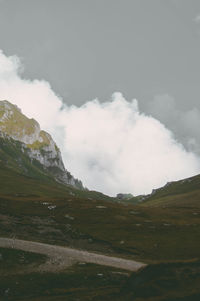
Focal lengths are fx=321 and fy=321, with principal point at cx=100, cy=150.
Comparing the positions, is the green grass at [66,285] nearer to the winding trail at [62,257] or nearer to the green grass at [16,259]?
the winding trail at [62,257]

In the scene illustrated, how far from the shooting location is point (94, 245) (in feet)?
216

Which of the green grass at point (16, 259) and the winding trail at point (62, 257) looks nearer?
the green grass at point (16, 259)

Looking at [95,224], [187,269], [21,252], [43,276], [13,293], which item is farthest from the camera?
[95,224]

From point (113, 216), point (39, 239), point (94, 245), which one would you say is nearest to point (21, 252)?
point (39, 239)

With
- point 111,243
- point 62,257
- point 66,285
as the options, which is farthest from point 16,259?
point 111,243

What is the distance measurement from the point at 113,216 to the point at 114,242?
25.4m

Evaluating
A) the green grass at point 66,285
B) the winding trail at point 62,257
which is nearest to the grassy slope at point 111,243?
the green grass at point 66,285

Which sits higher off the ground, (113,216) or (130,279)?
(113,216)

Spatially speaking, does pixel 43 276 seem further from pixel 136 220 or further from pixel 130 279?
pixel 136 220

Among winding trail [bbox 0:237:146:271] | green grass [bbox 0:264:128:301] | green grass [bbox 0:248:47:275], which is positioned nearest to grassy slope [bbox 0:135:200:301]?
green grass [bbox 0:264:128:301]

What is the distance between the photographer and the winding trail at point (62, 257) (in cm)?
4465

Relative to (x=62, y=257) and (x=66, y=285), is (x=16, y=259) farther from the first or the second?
(x=66, y=285)

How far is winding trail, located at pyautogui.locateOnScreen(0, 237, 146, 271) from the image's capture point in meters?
44.7

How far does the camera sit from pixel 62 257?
159 feet
